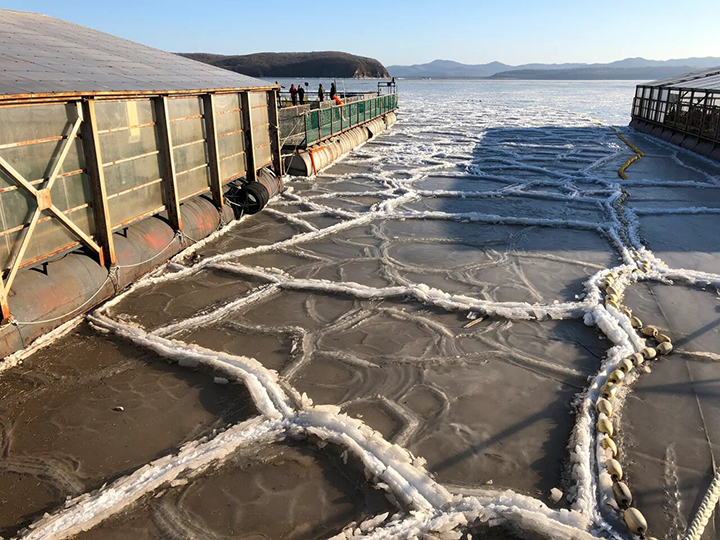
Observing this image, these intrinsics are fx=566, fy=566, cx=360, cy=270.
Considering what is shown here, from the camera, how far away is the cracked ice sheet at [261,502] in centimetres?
390

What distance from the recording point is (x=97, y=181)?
290 inches

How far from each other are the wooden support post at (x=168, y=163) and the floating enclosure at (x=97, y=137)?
0.06ft

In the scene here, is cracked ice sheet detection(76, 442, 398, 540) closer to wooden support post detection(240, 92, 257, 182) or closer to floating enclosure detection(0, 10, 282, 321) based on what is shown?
floating enclosure detection(0, 10, 282, 321)

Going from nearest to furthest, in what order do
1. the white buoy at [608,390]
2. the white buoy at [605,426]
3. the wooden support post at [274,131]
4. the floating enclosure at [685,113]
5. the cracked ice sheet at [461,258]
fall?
the white buoy at [605,426] → the white buoy at [608,390] → the cracked ice sheet at [461,258] → the wooden support post at [274,131] → the floating enclosure at [685,113]

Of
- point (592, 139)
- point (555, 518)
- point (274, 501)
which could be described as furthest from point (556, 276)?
point (592, 139)

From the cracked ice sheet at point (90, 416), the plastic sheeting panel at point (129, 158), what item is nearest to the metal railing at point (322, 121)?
the plastic sheeting panel at point (129, 158)

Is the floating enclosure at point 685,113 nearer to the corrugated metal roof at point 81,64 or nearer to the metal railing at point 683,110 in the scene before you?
the metal railing at point 683,110

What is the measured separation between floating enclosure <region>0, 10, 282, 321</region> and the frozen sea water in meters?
1.09

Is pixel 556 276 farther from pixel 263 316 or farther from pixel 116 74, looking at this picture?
pixel 116 74

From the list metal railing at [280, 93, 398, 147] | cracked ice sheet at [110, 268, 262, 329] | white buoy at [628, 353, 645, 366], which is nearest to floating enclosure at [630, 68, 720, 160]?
metal railing at [280, 93, 398, 147]

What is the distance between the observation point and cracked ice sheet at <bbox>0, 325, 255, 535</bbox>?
436 cm

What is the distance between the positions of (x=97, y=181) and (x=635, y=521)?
6965 mm

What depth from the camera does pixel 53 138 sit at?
6711mm

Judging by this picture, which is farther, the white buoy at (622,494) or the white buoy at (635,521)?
the white buoy at (622,494)
